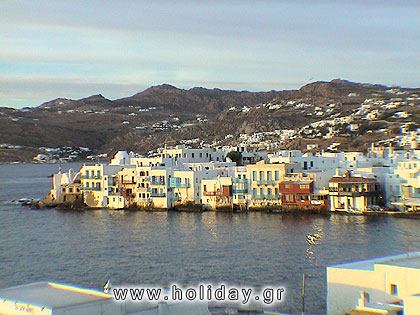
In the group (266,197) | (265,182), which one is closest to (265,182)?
(265,182)

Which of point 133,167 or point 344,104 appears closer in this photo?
point 133,167

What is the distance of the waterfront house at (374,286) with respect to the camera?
12602mm

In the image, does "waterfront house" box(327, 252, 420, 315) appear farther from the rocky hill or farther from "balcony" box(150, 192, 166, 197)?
the rocky hill

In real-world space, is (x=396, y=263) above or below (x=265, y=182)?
below

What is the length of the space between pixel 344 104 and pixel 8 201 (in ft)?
197

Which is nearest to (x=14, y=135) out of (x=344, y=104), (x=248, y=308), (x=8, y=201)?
(x=344, y=104)

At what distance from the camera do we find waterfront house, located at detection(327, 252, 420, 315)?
12.6 m

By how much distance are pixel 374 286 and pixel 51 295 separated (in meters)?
5.46

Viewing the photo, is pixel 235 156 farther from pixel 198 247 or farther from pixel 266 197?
pixel 198 247

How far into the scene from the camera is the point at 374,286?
13.5 meters

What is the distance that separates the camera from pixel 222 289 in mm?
18422

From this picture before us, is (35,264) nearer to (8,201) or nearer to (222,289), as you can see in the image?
(222,289)

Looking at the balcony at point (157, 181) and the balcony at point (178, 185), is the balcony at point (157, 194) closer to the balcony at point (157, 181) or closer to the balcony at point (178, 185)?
the balcony at point (157, 181)

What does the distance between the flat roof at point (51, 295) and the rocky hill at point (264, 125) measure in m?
52.8
